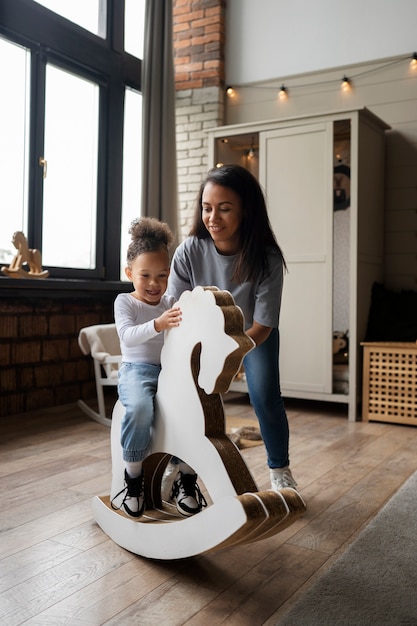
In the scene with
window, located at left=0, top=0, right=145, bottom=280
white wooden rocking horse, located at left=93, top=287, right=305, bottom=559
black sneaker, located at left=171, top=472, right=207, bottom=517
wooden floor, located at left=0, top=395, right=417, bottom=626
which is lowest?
wooden floor, located at left=0, top=395, right=417, bottom=626

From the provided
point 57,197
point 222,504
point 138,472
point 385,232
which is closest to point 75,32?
point 57,197

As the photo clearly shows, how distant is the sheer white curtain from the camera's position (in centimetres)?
471

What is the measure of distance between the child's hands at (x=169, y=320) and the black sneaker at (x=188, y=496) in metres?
0.52

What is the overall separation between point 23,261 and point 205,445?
8.02 feet

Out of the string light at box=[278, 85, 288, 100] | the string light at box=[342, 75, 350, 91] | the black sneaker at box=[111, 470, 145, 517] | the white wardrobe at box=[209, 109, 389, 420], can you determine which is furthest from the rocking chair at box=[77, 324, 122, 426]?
the string light at box=[342, 75, 350, 91]

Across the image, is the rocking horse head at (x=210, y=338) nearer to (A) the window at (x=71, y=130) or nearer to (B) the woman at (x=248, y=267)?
(B) the woman at (x=248, y=267)

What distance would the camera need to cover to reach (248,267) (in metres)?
2.14

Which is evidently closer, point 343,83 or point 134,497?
point 134,497

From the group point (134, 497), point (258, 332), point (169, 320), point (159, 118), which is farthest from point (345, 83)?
point (134, 497)

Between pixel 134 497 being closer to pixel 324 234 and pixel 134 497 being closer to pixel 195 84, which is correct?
pixel 324 234

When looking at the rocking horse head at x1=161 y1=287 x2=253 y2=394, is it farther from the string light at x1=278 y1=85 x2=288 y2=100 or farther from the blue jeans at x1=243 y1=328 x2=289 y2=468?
the string light at x1=278 y1=85 x2=288 y2=100

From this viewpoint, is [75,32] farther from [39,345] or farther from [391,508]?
[391,508]

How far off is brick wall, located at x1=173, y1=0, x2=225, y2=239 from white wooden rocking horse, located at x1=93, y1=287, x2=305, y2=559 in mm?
3404

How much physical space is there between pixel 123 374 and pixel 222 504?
64 cm
